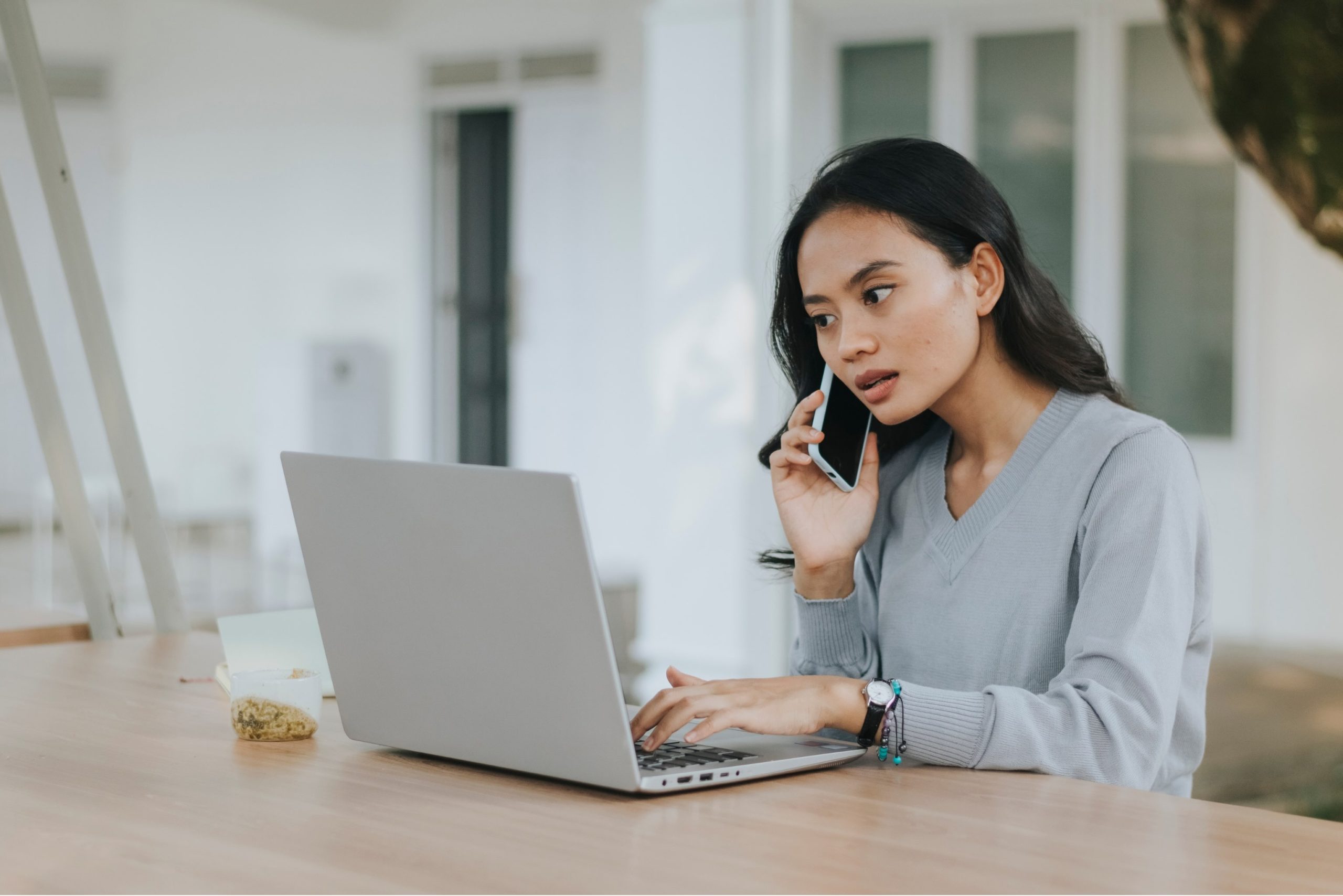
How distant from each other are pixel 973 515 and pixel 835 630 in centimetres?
21

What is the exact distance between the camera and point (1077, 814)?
0.99 m

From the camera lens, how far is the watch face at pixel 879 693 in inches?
45.6

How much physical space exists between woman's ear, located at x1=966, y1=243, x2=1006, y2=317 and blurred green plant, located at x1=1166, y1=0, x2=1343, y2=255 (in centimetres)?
111

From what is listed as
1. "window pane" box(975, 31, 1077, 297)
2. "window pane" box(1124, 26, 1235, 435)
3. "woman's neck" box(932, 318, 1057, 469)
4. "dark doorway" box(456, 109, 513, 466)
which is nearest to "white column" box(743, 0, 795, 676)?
"window pane" box(975, 31, 1077, 297)

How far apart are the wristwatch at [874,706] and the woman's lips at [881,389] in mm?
361

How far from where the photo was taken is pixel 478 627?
1027mm

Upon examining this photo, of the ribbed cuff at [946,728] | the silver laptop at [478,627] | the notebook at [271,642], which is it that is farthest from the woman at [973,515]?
the notebook at [271,642]

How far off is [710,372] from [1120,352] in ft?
4.12

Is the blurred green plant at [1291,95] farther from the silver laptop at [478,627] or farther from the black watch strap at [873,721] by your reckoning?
the black watch strap at [873,721]

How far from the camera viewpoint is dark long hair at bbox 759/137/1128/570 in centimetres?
141

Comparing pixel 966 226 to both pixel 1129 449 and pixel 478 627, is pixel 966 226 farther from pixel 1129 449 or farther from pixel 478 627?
pixel 478 627

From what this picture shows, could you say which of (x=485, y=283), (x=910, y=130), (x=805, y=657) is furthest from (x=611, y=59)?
(x=805, y=657)

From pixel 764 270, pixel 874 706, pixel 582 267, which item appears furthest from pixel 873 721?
pixel 582 267

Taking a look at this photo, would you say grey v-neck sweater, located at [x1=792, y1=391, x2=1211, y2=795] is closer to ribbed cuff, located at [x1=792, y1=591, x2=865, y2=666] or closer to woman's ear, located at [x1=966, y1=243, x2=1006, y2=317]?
ribbed cuff, located at [x1=792, y1=591, x2=865, y2=666]
